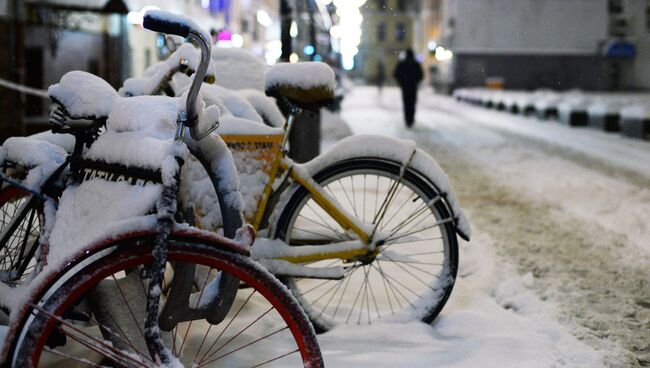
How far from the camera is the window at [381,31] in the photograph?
393ft

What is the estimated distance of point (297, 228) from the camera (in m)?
3.79

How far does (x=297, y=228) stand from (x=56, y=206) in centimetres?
132

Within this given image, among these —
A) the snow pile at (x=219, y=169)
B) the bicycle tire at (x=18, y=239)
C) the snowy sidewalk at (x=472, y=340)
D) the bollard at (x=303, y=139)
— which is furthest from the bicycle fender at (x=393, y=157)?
the bollard at (x=303, y=139)

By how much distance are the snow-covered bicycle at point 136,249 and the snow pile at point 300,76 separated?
35.0 inches

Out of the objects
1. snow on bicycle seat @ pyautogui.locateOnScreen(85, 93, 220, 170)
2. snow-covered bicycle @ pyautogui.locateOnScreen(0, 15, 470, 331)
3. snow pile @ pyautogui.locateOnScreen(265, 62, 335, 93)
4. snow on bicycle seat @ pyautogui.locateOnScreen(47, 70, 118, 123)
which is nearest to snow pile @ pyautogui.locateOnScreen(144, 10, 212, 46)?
snow on bicycle seat @ pyautogui.locateOnScreen(85, 93, 220, 170)

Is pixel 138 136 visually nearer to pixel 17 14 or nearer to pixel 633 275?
pixel 633 275

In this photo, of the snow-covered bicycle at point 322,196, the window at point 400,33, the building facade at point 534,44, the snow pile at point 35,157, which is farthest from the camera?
the window at point 400,33

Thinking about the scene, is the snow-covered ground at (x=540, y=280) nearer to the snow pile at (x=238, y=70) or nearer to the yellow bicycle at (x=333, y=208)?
Answer: the yellow bicycle at (x=333, y=208)

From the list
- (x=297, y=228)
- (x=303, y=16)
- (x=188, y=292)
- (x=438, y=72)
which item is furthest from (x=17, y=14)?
(x=438, y=72)

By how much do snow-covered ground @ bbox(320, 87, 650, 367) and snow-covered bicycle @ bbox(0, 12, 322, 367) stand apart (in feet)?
3.18

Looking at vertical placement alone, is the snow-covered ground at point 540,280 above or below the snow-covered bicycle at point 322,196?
below

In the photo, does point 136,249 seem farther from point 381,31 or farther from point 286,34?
point 381,31

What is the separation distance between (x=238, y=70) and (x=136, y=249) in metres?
3.25

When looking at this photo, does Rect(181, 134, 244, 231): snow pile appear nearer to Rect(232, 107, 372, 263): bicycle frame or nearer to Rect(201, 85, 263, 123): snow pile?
Rect(232, 107, 372, 263): bicycle frame
